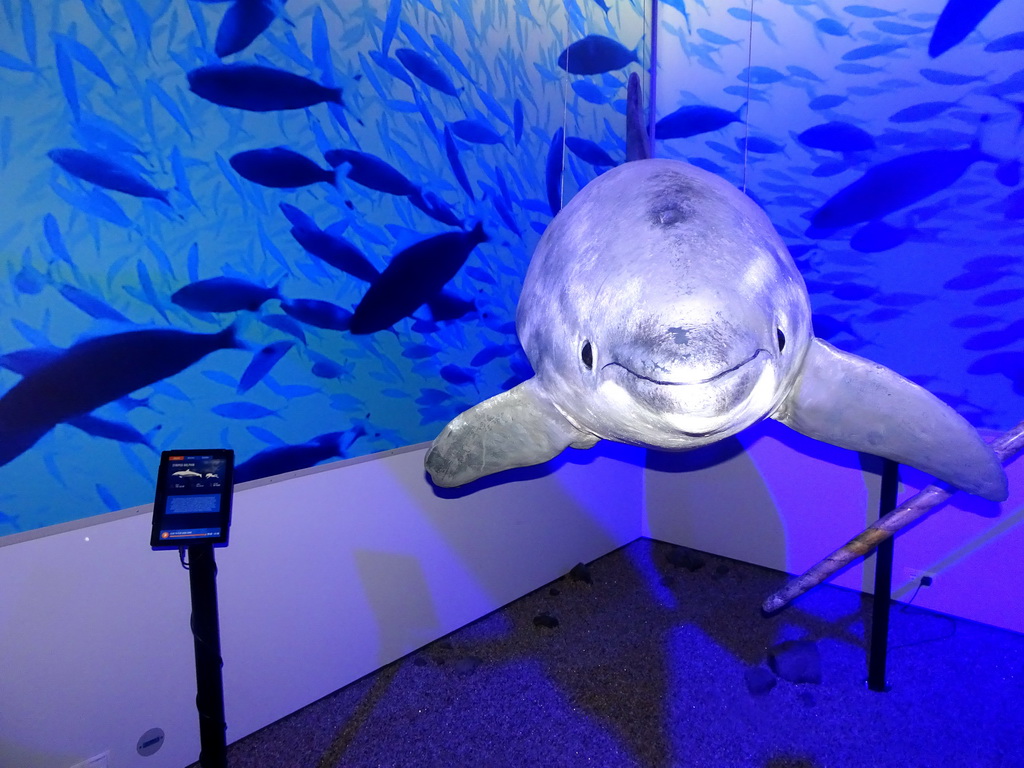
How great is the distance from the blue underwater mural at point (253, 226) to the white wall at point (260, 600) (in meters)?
0.19

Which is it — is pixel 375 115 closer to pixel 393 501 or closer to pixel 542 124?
pixel 542 124

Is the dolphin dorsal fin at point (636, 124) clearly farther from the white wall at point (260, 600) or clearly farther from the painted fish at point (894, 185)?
the painted fish at point (894, 185)

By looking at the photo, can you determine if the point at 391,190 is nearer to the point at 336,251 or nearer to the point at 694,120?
the point at 336,251

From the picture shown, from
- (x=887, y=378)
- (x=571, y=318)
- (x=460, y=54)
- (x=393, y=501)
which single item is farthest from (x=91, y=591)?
(x=460, y=54)

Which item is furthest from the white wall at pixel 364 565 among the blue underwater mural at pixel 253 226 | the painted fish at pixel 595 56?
the painted fish at pixel 595 56

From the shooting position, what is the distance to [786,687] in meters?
3.11

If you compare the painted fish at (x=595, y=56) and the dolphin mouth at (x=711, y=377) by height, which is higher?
the painted fish at (x=595, y=56)

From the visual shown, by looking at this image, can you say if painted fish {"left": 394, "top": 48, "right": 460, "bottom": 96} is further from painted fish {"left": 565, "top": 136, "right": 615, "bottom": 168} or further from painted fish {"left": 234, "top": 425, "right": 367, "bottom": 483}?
painted fish {"left": 234, "top": 425, "right": 367, "bottom": 483}

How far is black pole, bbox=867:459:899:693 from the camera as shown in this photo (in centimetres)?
290

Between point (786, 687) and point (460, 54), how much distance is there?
A: 384 cm

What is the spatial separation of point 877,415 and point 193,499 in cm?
179

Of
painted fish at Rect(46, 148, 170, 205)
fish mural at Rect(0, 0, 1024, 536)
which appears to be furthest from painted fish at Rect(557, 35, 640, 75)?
painted fish at Rect(46, 148, 170, 205)

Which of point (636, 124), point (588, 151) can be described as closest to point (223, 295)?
point (636, 124)

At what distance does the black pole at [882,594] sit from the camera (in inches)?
114
